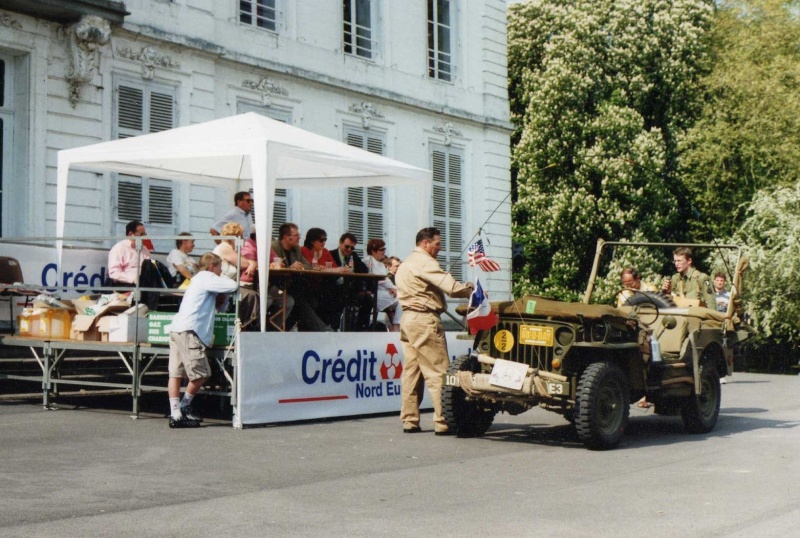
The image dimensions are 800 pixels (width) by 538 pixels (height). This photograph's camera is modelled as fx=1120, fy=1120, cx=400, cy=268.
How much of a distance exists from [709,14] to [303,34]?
1802 centimetres

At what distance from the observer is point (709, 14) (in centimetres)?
3509

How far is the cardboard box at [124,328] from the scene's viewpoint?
12391 millimetres

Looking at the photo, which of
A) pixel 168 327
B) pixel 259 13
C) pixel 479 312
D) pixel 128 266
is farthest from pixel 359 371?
pixel 259 13

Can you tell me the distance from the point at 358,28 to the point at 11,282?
37.2ft

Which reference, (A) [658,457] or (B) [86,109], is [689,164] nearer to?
(B) [86,109]

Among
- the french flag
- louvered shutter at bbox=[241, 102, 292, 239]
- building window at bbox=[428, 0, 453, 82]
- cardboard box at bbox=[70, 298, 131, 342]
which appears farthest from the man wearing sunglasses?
building window at bbox=[428, 0, 453, 82]

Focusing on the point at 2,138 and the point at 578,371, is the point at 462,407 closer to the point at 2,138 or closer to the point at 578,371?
the point at 578,371

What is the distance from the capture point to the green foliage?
27.1 m

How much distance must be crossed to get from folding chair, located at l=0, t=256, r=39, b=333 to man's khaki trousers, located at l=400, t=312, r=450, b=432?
5.45m

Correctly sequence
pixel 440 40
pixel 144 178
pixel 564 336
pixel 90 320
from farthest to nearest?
pixel 440 40, pixel 144 178, pixel 90 320, pixel 564 336

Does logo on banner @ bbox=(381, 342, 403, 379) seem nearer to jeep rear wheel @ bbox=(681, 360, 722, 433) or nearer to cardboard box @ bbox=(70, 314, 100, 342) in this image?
cardboard box @ bbox=(70, 314, 100, 342)

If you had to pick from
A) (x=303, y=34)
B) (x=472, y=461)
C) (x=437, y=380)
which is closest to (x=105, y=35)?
(x=303, y=34)

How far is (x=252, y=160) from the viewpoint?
12.3 meters

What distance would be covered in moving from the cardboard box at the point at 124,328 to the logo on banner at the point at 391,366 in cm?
289
